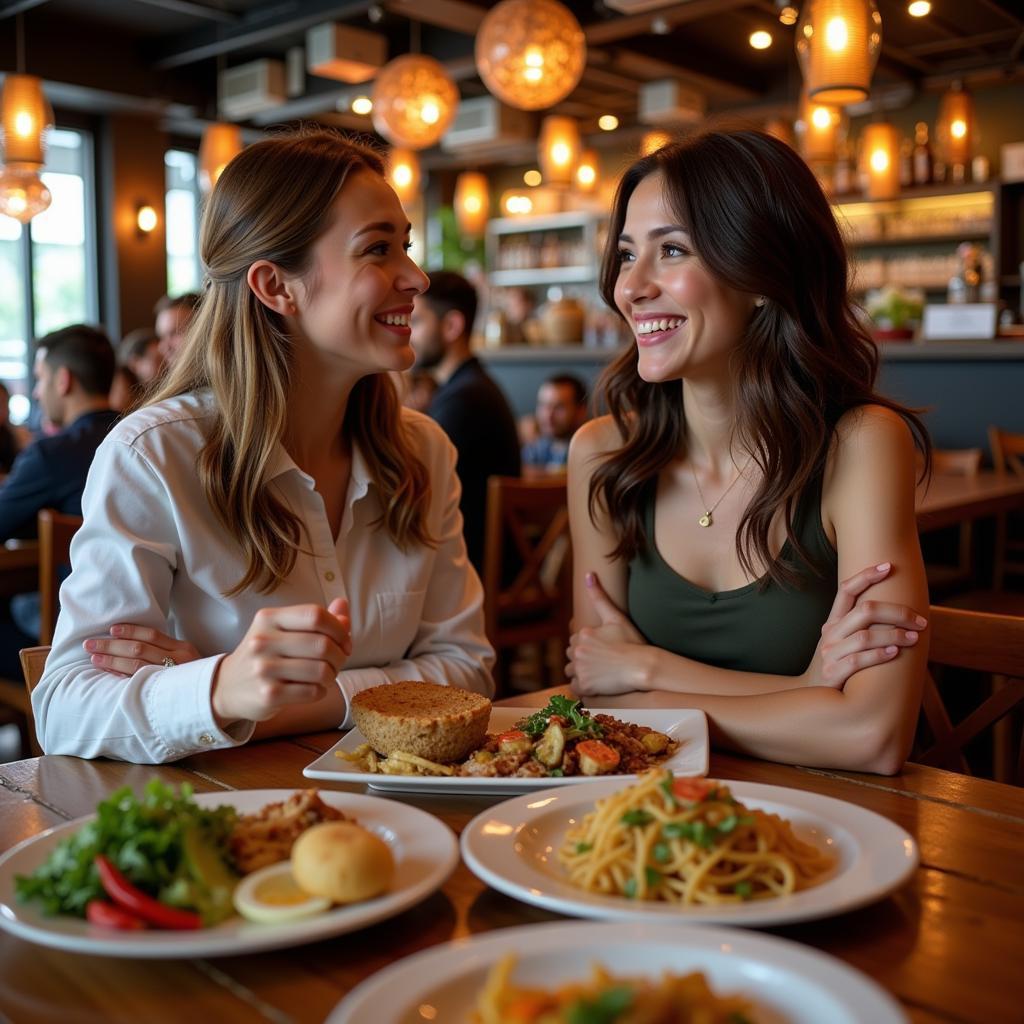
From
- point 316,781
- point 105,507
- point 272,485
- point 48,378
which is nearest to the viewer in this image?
point 316,781

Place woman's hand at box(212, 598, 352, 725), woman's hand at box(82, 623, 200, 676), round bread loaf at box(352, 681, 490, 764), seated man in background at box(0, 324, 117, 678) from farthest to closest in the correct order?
seated man in background at box(0, 324, 117, 678), woman's hand at box(82, 623, 200, 676), round bread loaf at box(352, 681, 490, 764), woman's hand at box(212, 598, 352, 725)

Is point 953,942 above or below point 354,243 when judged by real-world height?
below

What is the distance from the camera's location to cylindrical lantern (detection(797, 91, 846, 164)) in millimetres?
5379

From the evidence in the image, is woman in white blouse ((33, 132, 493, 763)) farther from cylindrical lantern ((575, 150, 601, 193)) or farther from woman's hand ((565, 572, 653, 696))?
cylindrical lantern ((575, 150, 601, 193))

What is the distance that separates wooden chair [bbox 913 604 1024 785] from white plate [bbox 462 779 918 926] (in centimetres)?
60

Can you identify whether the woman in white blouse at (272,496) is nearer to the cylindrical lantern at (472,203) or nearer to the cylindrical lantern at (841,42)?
the cylindrical lantern at (841,42)

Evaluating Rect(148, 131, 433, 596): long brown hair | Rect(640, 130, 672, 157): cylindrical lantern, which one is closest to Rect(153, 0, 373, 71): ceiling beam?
Rect(640, 130, 672, 157): cylindrical lantern

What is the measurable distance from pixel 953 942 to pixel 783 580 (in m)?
0.88

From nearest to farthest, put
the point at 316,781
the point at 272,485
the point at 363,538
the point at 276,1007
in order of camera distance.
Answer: the point at 276,1007, the point at 316,781, the point at 272,485, the point at 363,538

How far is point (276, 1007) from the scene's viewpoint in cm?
81

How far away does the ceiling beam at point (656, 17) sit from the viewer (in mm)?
5781

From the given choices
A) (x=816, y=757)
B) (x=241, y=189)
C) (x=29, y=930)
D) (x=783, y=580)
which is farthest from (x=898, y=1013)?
(x=241, y=189)

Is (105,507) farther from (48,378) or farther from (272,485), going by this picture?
(48,378)

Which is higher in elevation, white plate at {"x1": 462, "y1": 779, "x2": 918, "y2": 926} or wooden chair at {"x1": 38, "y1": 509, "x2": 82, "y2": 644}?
wooden chair at {"x1": 38, "y1": 509, "x2": 82, "y2": 644}
